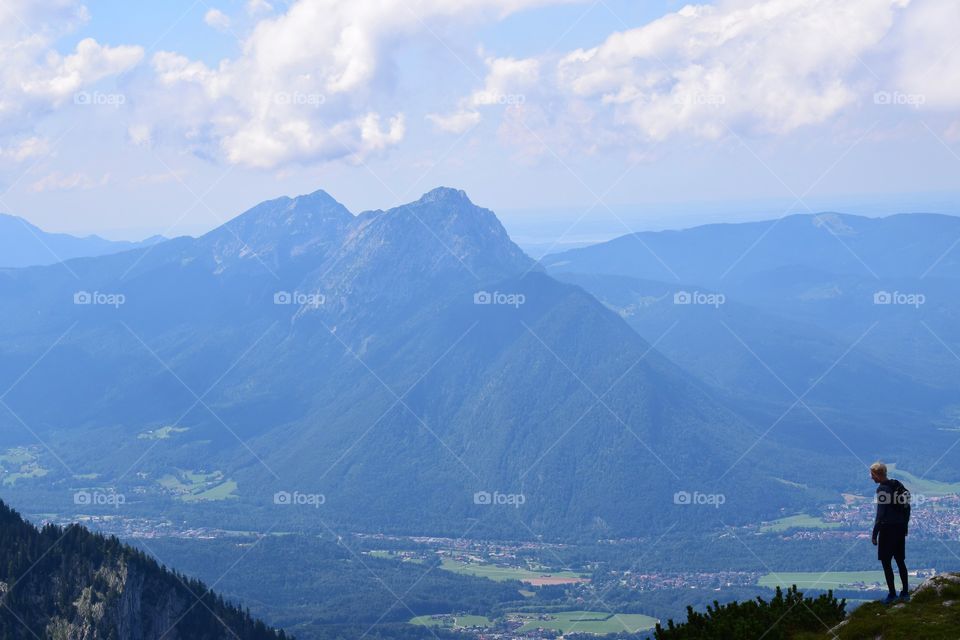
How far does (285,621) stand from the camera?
199500 mm

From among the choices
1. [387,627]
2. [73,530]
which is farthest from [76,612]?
[387,627]

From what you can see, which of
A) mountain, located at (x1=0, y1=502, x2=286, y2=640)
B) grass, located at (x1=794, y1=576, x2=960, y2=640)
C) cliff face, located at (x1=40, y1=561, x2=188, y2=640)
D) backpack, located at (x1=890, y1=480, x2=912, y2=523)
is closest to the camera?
grass, located at (x1=794, y1=576, x2=960, y2=640)

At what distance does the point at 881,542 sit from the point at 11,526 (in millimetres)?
115784

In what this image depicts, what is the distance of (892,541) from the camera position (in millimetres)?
34312

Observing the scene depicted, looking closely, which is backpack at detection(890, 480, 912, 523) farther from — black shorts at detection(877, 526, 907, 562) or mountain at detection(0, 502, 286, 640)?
mountain at detection(0, 502, 286, 640)

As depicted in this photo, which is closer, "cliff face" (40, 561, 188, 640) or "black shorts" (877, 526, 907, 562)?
"black shorts" (877, 526, 907, 562)

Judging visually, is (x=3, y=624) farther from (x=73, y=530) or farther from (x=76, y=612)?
(x=73, y=530)

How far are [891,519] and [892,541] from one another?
984 millimetres

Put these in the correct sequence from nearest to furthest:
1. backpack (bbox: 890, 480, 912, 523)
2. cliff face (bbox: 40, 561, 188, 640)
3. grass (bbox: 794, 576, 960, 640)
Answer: grass (bbox: 794, 576, 960, 640)
backpack (bbox: 890, 480, 912, 523)
cliff face (bbox: 40, 561, 188, 640)

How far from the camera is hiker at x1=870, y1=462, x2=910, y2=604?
3372 centimetres

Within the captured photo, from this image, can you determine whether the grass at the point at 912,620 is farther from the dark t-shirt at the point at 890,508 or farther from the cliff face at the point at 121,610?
the cliff face at the point at 121,610

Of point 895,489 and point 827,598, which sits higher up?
point 895,489

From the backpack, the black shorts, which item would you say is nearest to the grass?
the black shorts

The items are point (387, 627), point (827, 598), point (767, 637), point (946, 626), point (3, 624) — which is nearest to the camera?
point (946, 626)
